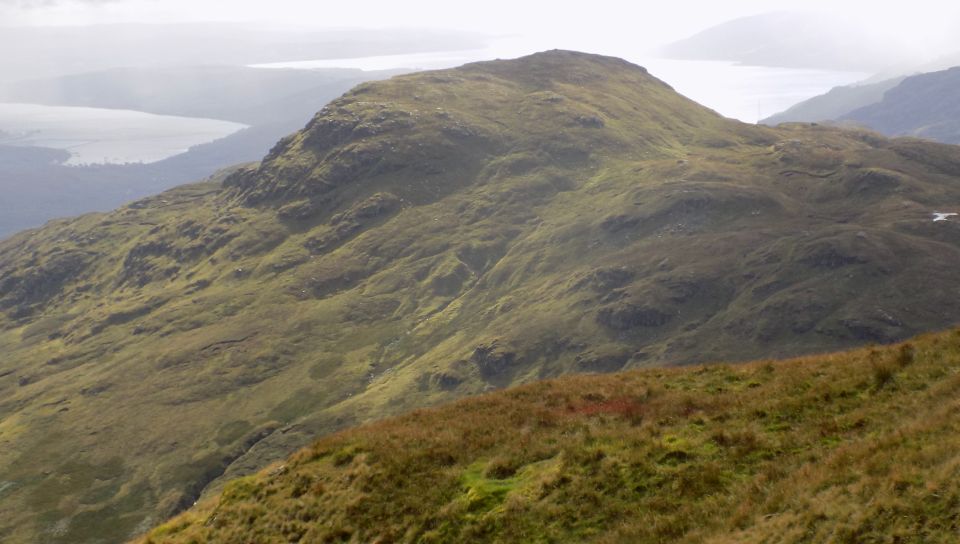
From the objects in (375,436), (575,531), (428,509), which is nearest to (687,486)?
(575,531)

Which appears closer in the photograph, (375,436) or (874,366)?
(874,366)

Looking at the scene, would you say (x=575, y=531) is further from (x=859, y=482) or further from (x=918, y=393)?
(x=918, y=393)

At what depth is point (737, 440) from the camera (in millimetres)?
27250

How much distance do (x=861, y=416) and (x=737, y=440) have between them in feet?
14.3

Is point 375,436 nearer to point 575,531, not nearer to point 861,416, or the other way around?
point 575,531

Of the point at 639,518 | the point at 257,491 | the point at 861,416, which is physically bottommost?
the point at 257,491

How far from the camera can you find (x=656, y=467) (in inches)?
1054

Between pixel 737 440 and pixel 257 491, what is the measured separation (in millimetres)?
21406

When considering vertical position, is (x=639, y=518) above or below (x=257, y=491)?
above

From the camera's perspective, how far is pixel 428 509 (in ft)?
91.9

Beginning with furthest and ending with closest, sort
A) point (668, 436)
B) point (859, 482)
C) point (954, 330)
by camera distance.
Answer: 1. point (954, 330)
2. point (668, 436)
3. point (859, 482)

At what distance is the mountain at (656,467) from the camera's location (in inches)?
810

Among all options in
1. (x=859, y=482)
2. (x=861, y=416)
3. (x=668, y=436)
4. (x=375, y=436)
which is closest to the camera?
(x=859, y=482)

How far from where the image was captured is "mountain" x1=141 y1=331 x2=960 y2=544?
20.6 metres
